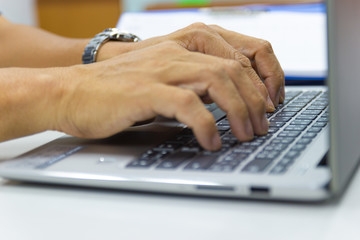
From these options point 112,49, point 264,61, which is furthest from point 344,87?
point 112,49

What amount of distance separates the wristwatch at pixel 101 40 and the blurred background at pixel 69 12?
7.96 feet

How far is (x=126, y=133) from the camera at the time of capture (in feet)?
2.04

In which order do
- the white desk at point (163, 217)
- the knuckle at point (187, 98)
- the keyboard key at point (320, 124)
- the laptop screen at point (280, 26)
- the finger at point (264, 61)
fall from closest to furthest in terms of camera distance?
the white desk at point (163, 217)
the knuckle at point (187, 98)
the keyboard key at point (320, 124)
the finger at point (264, 61)
the laptop screen at point (280, 26)

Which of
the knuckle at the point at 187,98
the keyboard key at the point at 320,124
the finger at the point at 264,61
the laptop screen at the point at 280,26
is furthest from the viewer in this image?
the laptop screen at the point at 280,26

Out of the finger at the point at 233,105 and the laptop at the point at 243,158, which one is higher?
the finger at the point at 233,105

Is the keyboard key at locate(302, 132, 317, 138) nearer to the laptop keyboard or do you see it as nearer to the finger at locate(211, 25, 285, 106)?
the laptop keyboard

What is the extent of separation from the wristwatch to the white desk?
1.47 feet

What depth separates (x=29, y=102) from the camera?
59cm

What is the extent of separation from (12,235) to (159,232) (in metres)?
0.12

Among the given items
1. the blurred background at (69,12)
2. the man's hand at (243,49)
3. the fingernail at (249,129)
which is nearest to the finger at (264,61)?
the man's hand at (243,49)

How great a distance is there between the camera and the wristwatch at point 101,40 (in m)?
0.91

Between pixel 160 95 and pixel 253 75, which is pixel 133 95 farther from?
pixel 253 75

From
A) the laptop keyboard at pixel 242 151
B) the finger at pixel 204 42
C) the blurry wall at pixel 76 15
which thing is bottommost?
the blurry wall at pixel 76 15

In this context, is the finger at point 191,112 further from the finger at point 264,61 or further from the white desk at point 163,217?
the finger at point 264,61
